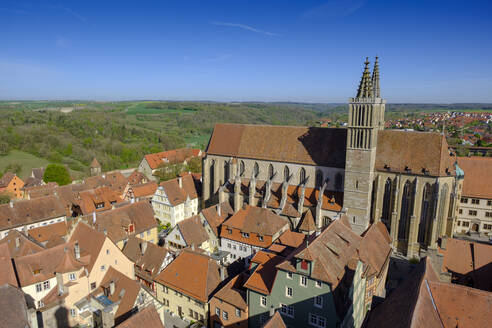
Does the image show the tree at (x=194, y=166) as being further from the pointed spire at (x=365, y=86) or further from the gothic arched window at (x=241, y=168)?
the pointed spire at (x=365, y=86)

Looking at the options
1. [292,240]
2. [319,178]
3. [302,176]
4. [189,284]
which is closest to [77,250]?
[189,284]

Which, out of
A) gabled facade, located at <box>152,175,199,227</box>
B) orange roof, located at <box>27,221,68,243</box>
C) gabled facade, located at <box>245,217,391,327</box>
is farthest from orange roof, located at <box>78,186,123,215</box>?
gabled facade, located at <box>245,217,391,327</box>

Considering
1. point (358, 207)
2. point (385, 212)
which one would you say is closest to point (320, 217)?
point (358, 207)

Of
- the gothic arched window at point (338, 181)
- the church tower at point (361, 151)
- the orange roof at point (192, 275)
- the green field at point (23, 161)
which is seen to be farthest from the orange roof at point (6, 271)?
the green field at point (23, 161)

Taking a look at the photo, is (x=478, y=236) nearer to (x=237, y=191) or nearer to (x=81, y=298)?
(x=237, y=191)

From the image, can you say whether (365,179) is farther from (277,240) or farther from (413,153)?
(277,240)
